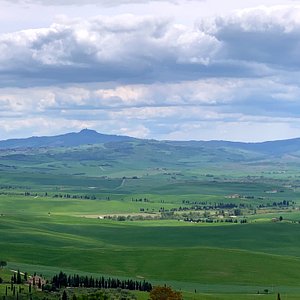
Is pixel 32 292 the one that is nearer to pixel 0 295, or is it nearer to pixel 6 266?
pixel 0 295

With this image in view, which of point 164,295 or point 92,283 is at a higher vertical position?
point 164,295

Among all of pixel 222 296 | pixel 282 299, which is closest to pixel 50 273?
pixel 222 296

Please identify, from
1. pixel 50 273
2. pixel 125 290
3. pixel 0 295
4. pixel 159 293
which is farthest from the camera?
pixel 50 273

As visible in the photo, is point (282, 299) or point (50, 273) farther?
point (50, 273)

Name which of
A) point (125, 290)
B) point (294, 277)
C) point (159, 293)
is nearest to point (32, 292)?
point (125, 290)

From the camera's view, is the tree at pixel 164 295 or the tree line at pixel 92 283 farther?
the tree line at pixel 92 283

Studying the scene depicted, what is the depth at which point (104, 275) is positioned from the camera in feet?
643

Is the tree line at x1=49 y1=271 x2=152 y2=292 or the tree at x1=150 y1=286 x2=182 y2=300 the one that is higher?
the tree at x1=150 y1=286 x2=182 y2=300

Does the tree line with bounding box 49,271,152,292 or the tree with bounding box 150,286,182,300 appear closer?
the tree with bounding box 150,286,182,300

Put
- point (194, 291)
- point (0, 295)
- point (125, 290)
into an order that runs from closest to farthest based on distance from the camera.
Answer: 1. point (0, 295)
2. point (125, 290)
3. point (194, 291)

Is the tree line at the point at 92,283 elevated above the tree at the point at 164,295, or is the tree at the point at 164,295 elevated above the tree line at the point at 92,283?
the tree at the point at 164,295

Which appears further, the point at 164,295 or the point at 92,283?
the point at 92,283

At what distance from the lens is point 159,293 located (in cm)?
13538

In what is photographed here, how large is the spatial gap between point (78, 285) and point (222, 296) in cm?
2979
